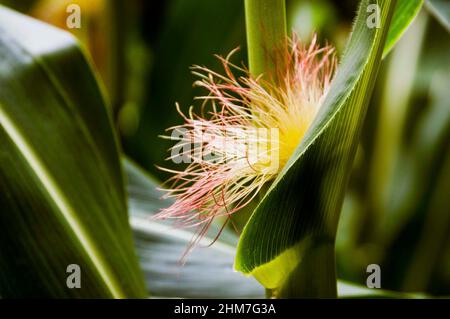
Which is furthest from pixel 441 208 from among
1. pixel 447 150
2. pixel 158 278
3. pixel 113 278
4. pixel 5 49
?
pixel 5 49

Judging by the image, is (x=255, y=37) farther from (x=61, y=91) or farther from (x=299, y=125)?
(x=61, y=91)

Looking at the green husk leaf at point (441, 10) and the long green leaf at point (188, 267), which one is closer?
the green husk leaf at point (441, 10)

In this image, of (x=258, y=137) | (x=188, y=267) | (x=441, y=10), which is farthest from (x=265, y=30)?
(x=188, y=267)

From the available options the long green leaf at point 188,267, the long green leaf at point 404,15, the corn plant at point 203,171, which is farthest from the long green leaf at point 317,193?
the long green leaf at point 188,267

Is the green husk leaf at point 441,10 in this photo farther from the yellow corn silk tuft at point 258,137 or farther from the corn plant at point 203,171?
the yellow corn silk tuft at point 258,137

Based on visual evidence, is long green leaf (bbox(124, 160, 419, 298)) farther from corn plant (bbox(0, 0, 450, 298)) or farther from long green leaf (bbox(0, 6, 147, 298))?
long green leaf (bbox(0, 6, 147, 298))

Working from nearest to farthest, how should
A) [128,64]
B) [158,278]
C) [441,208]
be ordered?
[158,278], [441,208], [128,64]

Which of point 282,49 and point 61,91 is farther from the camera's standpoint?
point 61,91
